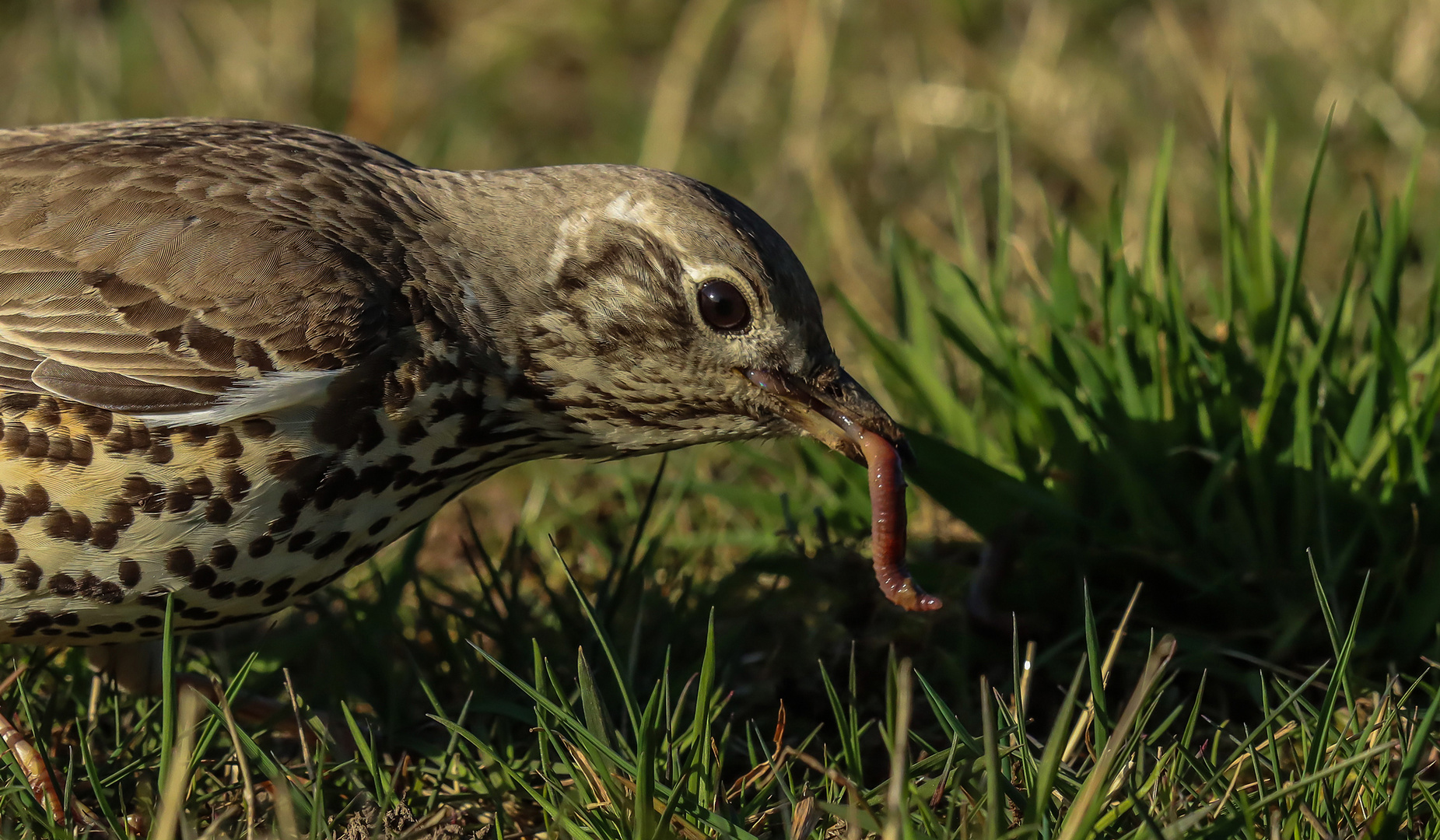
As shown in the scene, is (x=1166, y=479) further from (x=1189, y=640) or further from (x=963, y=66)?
(x=963, y=66)

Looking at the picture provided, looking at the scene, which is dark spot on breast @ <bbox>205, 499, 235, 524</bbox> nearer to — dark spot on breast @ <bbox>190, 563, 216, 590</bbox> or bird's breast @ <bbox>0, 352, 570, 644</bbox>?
bird's breast @ <bbox>0, 352, 570, 644</bbox>

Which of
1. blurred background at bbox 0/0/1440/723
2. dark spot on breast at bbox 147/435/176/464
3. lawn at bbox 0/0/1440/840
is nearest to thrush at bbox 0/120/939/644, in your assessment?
dark spot on breast at bbox 147/435/176/464

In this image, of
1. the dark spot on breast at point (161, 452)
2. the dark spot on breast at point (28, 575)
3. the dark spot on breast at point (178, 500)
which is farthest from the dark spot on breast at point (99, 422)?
the dark spot on breast at point (28, 575)

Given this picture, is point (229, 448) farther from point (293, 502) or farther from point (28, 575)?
point (28, 575)

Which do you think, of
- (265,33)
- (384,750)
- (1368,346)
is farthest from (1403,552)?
(265,33)

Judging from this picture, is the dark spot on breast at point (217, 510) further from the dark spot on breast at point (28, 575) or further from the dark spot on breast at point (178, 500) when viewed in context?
the dark spot on breast at point (28, 575)
